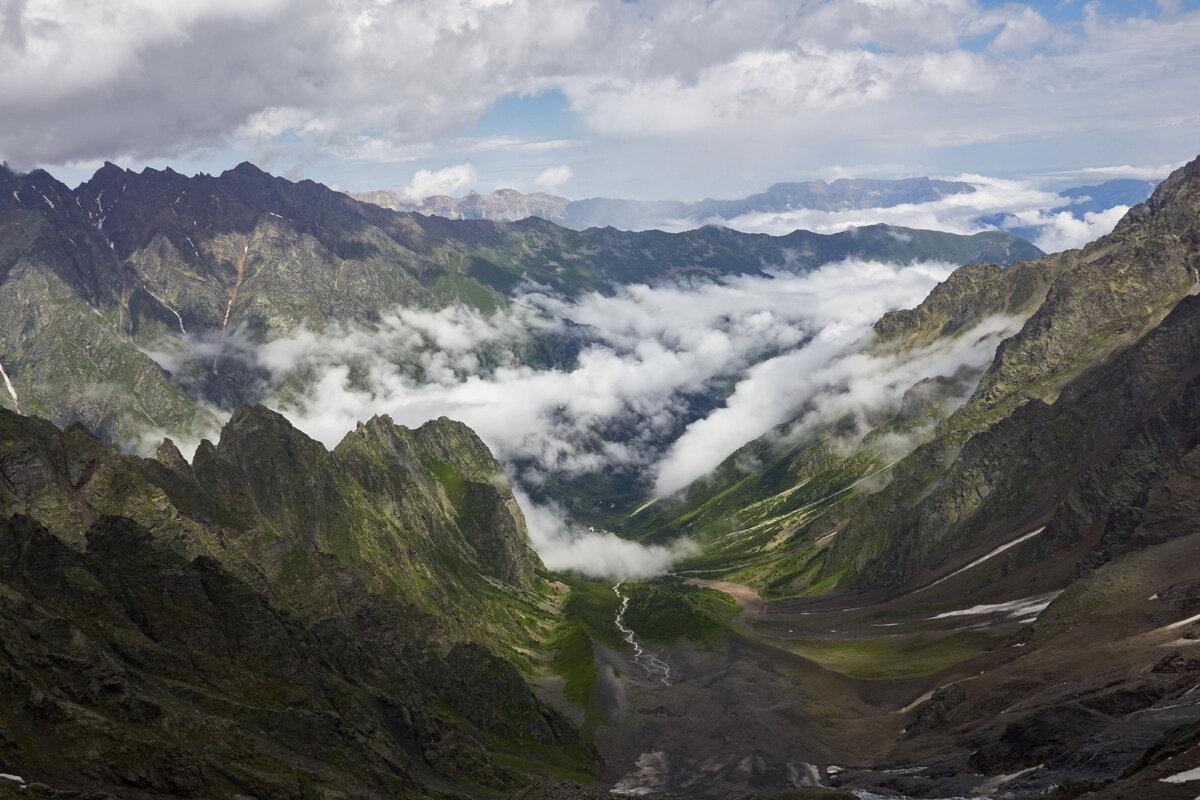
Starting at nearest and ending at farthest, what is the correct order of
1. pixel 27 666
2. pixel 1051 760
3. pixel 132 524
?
pixel 27 666, pixel 1051 760, pixel 132 524

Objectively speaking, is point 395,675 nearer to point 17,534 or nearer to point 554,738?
point 554,738

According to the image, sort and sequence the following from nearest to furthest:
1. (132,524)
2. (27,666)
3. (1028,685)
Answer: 1. (27,666)
2. (132,524)
3. (1028,685)

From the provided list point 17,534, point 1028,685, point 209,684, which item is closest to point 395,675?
point 209,684

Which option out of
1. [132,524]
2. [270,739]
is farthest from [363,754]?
[132,524]

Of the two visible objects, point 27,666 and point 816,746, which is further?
point 816,746

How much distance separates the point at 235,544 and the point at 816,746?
137m

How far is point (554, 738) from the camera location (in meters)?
193

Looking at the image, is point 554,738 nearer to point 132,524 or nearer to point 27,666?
point 132,524

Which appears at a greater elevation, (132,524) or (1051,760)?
(132,524)

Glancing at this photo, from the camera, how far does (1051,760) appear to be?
121062 millimetres

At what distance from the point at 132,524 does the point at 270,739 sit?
45435mm

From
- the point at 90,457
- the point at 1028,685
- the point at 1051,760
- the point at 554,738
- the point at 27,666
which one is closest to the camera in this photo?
the point at 27,666

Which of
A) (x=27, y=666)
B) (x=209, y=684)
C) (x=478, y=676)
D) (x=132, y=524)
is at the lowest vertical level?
(x=478, y=676)

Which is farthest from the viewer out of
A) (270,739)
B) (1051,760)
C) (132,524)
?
(132,524)
